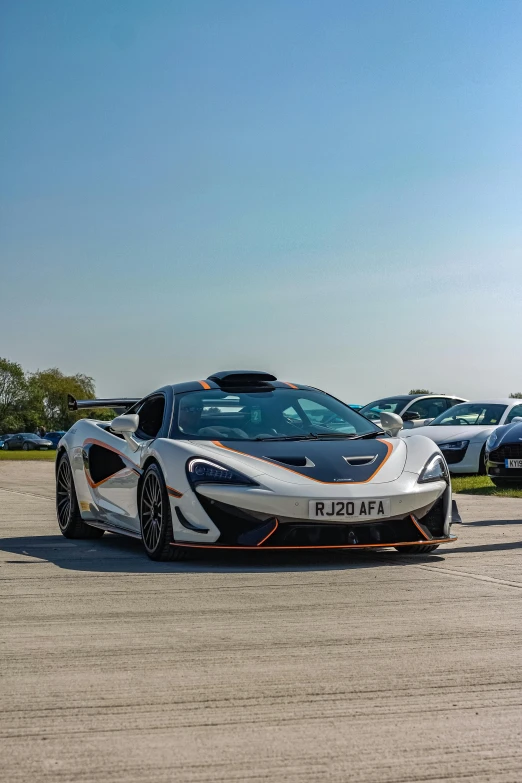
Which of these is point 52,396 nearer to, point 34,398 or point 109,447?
point 34,398

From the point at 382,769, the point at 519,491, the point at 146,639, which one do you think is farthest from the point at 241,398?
the point at 519,491

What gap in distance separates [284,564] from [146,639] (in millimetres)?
2737

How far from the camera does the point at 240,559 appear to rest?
802cm

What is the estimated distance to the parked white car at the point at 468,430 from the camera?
19375 mm

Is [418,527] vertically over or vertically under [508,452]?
under

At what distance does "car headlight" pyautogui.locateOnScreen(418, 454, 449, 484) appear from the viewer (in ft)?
26.3

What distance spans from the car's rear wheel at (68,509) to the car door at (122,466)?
48cm

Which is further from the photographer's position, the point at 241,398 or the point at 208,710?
the point at 241,398

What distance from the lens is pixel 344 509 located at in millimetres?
7473

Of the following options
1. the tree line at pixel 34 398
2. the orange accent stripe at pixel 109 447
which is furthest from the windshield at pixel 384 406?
the tree line at pixel 34 398

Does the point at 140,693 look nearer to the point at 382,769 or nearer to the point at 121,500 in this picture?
the point at 382,769

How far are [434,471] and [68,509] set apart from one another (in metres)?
3.67

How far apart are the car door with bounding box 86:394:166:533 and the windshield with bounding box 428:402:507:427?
1163 centimetres

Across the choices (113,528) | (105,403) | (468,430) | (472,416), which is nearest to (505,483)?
(468,430)
